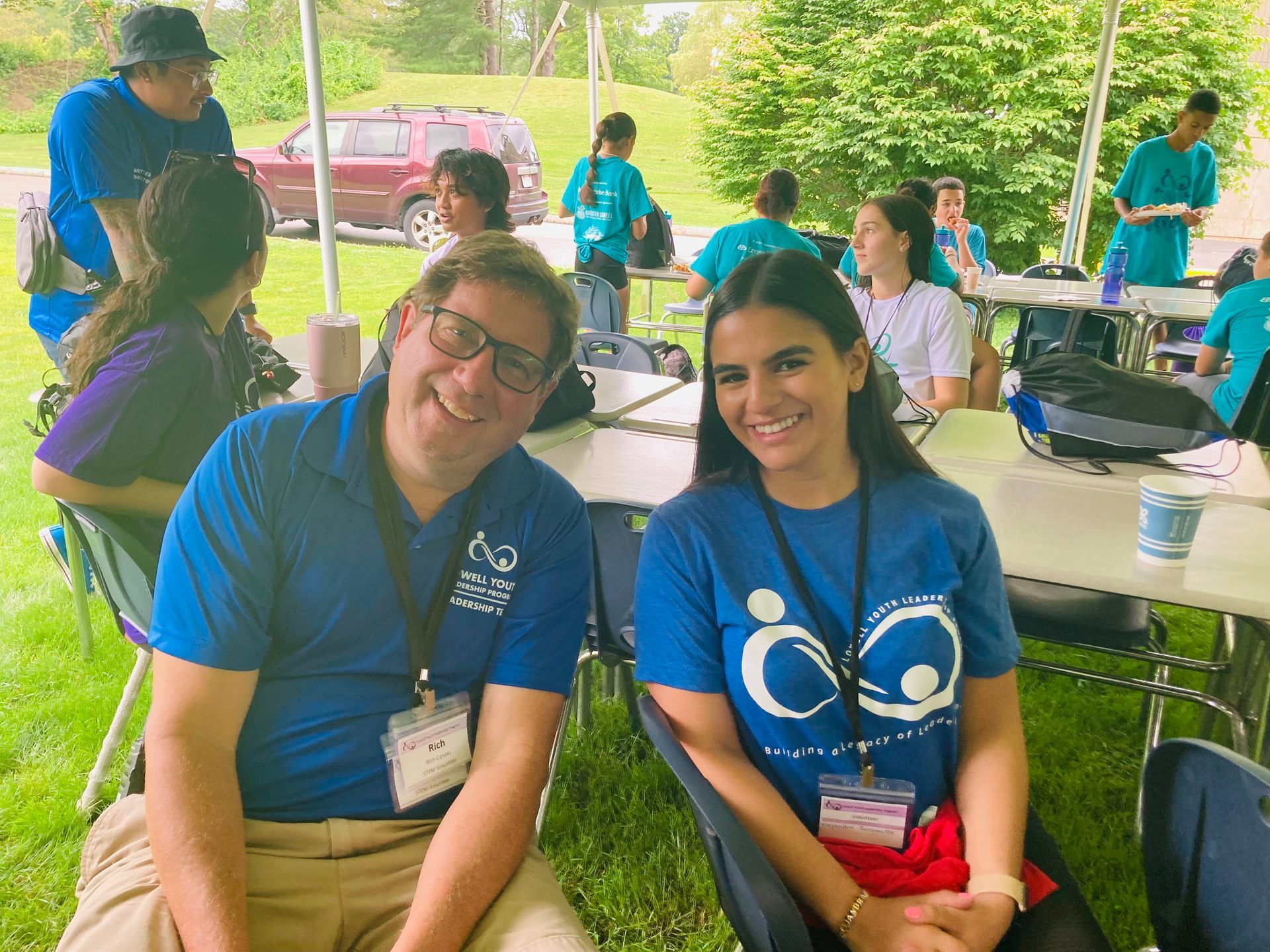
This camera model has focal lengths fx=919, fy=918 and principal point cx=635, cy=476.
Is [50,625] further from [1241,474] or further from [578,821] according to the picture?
[1241,474]

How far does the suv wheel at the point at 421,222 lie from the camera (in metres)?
11.0

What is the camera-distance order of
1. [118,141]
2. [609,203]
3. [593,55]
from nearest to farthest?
[118,141] → [609,203] → [593,55]

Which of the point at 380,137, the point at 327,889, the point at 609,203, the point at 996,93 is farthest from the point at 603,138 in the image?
the point at 996,93

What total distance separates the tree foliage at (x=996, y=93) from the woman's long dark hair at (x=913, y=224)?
27.3 feet

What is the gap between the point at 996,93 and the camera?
1038 cm

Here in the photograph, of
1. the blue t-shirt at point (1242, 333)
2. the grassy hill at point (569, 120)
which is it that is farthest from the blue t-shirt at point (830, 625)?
the grassy hill at point (569, 120)

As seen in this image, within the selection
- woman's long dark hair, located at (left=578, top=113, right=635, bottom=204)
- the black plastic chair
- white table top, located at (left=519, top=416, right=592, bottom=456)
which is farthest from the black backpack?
the black plastic chair

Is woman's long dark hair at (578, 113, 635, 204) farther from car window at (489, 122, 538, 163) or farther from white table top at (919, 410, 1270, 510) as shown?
car window at (489, 122, 538, 163)

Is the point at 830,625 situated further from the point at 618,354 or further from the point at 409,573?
the point at 618,354

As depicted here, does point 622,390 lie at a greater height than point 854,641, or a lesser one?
lesser

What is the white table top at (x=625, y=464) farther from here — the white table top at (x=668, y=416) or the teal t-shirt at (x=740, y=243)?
the teal t-shirt at (x=740, y=243)

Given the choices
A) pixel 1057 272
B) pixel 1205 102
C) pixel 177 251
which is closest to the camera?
pixel 177 251

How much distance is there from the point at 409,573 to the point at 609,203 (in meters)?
4.63

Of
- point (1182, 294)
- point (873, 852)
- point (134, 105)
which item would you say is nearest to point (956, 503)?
point (873, 852)
